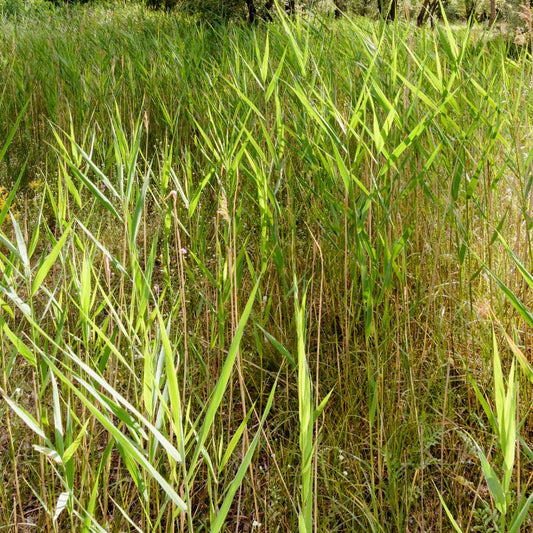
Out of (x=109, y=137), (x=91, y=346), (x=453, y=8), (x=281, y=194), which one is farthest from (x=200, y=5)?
(x=453, y=8)

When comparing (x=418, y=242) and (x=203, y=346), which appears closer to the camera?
(x=203, y=346)

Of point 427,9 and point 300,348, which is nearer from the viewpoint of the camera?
point 300,348

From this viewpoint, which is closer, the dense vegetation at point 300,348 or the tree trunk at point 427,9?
the dense vegetation at point 300,348

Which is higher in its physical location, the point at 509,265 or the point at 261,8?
the point at 261,8

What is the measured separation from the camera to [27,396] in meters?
1.40

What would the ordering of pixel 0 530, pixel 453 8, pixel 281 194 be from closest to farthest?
1. pixel 0 530
2. pixel 281 194
3. pixel 453 8

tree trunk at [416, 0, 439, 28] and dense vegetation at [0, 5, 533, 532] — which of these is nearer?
dense vegetation at [0, 5, 533, 532]

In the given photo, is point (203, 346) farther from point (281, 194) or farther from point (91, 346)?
point (281, 194)

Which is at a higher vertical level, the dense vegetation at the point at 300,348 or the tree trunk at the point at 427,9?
the tree trunk at the point at 427,9

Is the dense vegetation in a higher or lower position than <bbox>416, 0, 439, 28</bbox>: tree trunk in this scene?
lower

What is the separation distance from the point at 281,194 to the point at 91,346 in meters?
1.05

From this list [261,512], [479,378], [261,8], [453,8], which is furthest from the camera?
[453,8]

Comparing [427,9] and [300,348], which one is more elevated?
[427,9]

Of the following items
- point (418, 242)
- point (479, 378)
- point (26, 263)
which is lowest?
point (479, 378)
